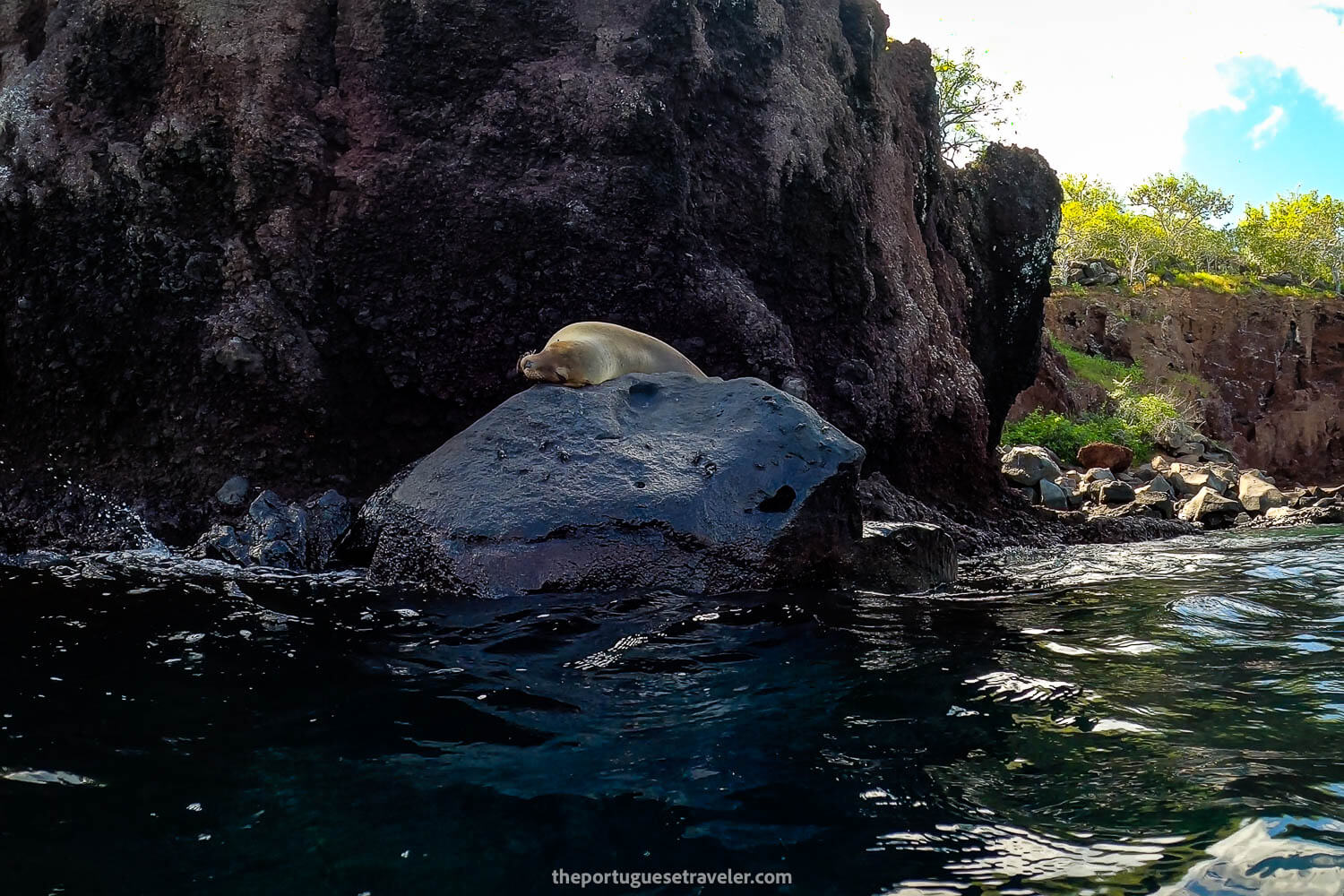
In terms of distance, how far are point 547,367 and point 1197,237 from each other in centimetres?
3680

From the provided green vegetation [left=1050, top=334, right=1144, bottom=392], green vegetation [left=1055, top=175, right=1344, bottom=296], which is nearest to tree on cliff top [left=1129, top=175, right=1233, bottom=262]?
green vegetation [left=1055, top=175, right=1344, bottom=296]

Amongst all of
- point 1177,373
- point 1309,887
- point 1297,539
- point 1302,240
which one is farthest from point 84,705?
point 1302,240

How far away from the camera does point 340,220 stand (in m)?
6.09

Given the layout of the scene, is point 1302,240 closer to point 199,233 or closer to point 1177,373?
point 1177,373

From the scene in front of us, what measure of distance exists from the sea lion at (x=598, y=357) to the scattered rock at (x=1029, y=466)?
8.99m

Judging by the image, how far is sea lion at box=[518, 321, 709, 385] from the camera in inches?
209

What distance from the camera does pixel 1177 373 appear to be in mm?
27625

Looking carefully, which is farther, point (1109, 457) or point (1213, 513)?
point (1109, 457)

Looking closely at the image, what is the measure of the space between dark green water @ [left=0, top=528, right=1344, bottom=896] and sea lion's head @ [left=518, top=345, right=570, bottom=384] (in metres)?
1.51

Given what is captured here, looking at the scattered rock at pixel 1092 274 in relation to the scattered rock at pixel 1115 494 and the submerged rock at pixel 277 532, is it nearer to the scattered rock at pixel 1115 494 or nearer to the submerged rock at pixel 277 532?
the scattered rock at pixel 1115 494

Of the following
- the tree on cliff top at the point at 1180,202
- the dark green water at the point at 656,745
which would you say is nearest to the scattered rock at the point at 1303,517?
the dark green water at the point at 656,745

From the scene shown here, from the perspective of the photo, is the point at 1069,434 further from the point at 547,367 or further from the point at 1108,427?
the point at 547,367

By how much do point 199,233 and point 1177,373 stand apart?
27258 millimetres

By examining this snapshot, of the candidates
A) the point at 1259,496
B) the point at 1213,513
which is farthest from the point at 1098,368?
the point at 1213,513
